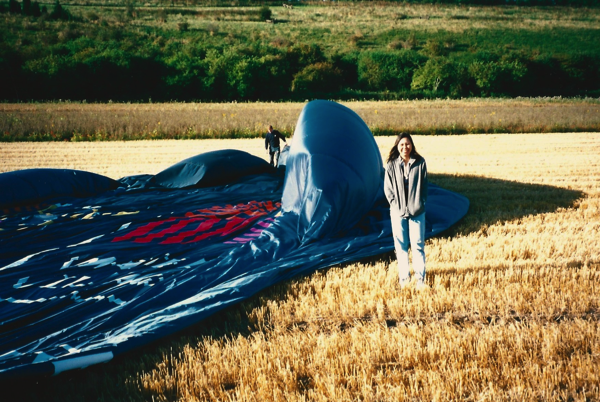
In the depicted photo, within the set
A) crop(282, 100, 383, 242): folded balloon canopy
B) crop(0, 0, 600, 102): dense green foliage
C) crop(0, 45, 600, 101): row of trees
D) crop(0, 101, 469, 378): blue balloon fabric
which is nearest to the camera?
crop(0, 101, 469, 378): blue balloon fabric

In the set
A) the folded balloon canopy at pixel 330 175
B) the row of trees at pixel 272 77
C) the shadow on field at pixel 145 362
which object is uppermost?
the row of trees at pixel 272 77

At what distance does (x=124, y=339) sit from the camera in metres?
3.30

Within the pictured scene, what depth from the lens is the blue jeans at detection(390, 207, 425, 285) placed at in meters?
4.09

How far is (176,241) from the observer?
540cm

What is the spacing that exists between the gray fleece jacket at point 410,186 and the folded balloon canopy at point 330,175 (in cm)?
138

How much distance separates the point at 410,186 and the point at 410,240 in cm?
49

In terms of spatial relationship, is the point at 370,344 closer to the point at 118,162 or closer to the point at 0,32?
the point at 118,162

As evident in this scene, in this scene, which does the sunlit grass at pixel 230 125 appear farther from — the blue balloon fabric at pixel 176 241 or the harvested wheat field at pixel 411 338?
the harvested wheat field at pixel 411 338

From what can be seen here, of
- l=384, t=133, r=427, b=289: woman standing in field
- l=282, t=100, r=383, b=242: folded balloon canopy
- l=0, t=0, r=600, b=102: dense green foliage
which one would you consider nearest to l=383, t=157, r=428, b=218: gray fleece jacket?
l=384, t=133, r=427, b=289: woman standing in field

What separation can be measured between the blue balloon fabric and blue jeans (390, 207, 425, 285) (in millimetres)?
729

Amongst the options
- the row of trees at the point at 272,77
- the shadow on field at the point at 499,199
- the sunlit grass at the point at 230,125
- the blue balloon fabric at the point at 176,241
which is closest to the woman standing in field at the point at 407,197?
the blue balloon fabric at the point at 176,241

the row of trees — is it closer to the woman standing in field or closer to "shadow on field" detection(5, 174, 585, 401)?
the woman standing in field

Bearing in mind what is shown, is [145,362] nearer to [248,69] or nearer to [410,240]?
[410,240]

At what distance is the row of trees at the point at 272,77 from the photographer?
1762 inches
